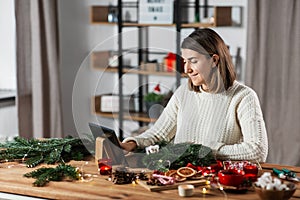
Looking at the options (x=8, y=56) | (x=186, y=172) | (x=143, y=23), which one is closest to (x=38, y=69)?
(x=8, y=56)

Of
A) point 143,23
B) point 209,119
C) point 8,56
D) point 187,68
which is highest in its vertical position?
point 143,23

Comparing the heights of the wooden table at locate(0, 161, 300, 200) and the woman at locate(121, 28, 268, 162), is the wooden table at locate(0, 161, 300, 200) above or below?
below

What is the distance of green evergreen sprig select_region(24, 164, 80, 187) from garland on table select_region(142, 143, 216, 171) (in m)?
0.30

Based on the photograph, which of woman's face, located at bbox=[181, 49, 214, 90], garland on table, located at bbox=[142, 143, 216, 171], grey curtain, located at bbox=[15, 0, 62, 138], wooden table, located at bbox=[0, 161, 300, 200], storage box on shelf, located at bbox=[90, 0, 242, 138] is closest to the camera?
wooden table, located at bbox=[0, 161, 300, 200]

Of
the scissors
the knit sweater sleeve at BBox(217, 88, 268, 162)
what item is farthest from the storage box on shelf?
the scissors

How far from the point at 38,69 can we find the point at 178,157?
9.12 feet

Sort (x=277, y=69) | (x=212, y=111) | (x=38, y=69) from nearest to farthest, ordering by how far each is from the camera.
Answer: (x=212, y=111) → (x=277, y=69) → (x=38, y=69)

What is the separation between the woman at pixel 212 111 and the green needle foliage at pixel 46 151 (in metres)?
0.22

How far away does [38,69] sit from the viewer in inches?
197

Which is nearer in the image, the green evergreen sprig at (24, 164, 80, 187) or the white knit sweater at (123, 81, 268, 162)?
the green evergreen sprig at (24, 164, 80, 187)

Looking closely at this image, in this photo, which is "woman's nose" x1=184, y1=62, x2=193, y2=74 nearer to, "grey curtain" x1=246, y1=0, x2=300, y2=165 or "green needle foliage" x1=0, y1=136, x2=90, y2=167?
"green needle foliage" x1=0, y1=136, x2=90, y2=167

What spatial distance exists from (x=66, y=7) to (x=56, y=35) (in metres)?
0.40

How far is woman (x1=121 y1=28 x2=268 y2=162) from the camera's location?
262 cm

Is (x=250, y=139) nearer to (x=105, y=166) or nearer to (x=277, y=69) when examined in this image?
(x=105, y=166)
